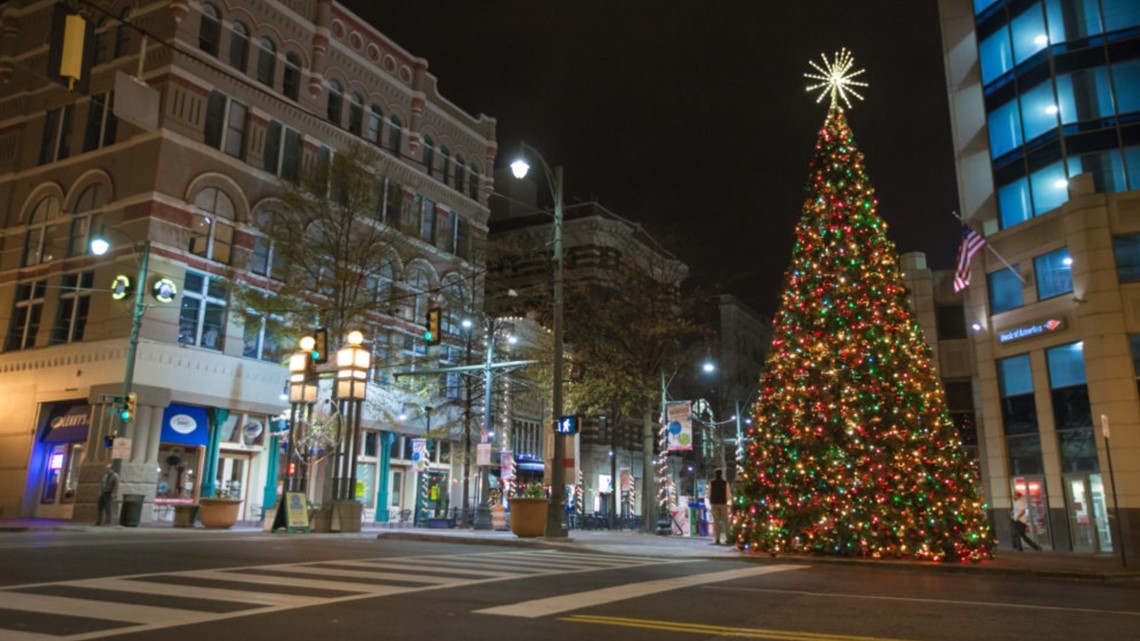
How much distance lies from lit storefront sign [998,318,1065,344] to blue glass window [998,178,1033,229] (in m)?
3.81

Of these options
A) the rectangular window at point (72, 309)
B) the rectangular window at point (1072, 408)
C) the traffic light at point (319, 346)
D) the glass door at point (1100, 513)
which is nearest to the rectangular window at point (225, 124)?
the rectangular window at point (72, 309)

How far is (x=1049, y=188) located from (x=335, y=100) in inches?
1159

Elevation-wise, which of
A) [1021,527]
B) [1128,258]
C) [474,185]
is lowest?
[1021,527]

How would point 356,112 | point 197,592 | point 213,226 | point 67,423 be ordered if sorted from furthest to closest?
1. point 356,112
2. point 213,226
3. point 67,423
4. point 197,592

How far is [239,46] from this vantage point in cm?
3347

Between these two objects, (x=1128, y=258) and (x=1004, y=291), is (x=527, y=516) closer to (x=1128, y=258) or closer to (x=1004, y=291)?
(x=1004, y=291)

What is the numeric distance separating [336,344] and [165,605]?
2207cm

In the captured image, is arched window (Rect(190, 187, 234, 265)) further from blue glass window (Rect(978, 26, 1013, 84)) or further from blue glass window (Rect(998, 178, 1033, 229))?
blue glass window (Rect(978, 26, 1013, 84))

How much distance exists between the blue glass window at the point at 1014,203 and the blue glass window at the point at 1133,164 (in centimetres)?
308

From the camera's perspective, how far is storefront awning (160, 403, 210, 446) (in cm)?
3036

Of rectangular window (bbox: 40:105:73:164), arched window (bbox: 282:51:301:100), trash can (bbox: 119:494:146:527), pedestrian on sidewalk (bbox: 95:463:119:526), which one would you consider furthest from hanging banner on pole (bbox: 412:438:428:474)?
rectangular window (bbox: 40:105:73:164)

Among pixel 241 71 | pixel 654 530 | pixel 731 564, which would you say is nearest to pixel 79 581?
pixel 731 564

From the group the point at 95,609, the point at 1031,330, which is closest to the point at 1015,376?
the point at 1031,330

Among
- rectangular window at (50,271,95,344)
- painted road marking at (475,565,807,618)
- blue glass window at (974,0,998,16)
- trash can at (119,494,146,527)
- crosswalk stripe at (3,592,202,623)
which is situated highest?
blue glass window at (974,0,998,16)
